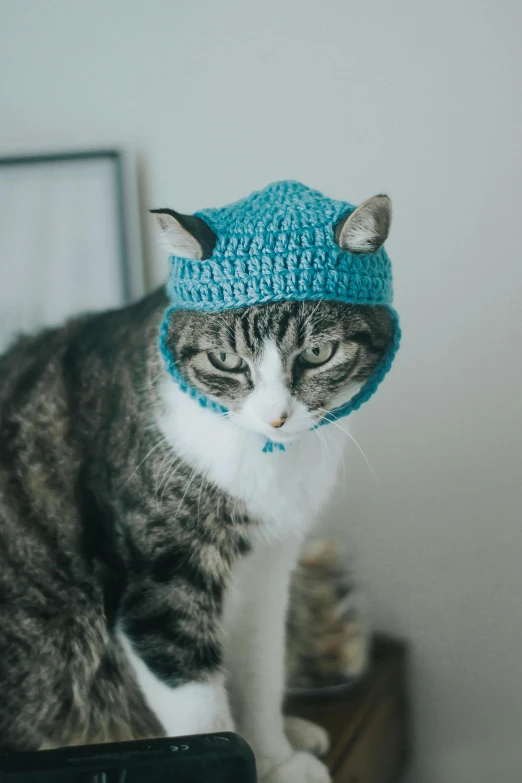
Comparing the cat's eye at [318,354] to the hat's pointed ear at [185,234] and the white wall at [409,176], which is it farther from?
the white wall at [409,176]

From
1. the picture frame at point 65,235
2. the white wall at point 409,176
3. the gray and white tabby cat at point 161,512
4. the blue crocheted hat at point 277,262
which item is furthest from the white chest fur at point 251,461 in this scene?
the picture frame at point 65,235

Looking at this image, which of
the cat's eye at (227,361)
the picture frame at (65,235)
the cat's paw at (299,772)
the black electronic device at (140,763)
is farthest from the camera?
the picture frame at (65,235)

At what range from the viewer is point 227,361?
0.68 meters

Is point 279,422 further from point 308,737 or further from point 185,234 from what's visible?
point 308,737

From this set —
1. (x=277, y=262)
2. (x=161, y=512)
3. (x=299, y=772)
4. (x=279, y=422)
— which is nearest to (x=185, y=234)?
(x=277, y=262)

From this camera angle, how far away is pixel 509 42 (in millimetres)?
819

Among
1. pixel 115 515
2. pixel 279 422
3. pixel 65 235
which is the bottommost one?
pixel 115 515

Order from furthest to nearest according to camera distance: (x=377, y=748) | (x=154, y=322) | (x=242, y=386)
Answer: (x=377, y=748) → (x=154, y=322) → (x=242, y=386)

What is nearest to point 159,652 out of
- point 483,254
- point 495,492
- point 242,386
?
point 242,386

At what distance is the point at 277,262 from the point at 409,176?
392 mm

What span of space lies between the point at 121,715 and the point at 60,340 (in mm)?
478

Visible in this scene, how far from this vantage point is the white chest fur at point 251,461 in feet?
2.37

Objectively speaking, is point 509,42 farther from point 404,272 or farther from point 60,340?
point 60,340

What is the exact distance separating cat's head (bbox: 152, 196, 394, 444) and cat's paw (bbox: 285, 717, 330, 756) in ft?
1.45
